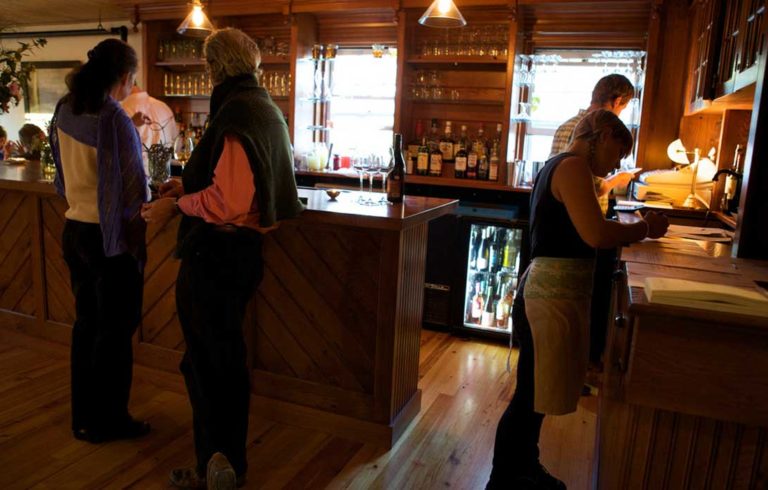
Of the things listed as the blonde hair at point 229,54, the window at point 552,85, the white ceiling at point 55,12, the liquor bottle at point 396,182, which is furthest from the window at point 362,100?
the blonde hair at point 229,54

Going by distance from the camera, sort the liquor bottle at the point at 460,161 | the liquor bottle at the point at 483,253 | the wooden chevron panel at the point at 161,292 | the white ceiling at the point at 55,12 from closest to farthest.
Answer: the wooden chevron panel at the point at 161,292, the liquor bottle at the point at 483,253, the liquor bottle at the point at 460,161, the white ceiling at the point at 55,12

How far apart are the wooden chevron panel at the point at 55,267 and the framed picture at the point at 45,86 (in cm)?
429

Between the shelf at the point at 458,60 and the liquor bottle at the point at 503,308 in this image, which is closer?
the liquor bottle at the point at 503,308

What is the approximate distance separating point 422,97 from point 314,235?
241 cm

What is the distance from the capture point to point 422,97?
458 cm

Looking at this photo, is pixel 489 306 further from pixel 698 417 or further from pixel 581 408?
pixel 698 417

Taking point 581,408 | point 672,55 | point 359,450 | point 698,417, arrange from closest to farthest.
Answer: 1. point 698,417
2. point 359,450
3. point 581,408
4. point 672,55

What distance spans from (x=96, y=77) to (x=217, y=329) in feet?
3.39

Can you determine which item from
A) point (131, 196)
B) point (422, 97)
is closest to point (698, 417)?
point (131, 196)

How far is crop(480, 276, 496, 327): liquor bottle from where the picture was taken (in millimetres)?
4008

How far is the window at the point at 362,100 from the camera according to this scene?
16.5 feet

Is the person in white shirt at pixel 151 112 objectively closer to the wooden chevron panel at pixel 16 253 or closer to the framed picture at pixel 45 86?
the wooden chevron panel at pixel 16 253

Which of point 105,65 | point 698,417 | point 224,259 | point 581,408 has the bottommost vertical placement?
point 581,408

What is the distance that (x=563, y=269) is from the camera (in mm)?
1912
